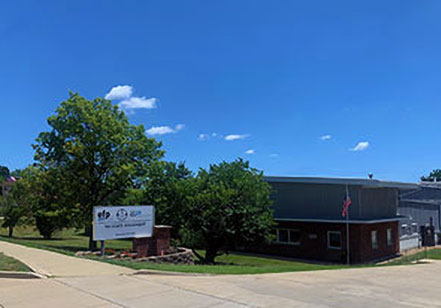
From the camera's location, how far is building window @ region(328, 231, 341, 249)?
25.7m

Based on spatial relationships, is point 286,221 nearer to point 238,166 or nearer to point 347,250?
point 347,250

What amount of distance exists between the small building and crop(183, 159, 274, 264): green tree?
399 centimetres

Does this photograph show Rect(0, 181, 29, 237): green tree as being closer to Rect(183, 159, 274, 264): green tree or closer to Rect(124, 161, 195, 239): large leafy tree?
Rect(124, 161, 195, 239): large leafy tree

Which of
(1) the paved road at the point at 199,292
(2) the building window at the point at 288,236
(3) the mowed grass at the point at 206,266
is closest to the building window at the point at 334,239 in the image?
(2) the building window at the point at 288,236

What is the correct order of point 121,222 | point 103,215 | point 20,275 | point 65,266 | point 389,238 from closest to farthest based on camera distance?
point 20,275 < point 65,266 < point 103,215 < point 121,222 < point 389,238

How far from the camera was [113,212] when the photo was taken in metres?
15.7

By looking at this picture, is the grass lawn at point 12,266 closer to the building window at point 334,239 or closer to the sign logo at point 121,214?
the sign logo at point 121,214

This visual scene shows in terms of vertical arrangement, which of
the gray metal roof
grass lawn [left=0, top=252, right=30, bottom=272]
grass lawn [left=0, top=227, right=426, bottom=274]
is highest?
the gray metal roof

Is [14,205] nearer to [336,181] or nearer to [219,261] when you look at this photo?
[219,261]

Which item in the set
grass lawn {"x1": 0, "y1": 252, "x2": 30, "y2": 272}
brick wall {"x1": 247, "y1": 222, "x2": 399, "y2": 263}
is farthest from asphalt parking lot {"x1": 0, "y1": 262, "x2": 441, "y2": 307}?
brick wall {"x1": 247, "y1": 222, "x2": 399, "y2": 263}

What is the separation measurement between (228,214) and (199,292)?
12926mm

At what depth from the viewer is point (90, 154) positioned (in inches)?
969

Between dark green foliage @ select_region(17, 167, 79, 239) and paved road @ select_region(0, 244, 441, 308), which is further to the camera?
dark green foliage @ select_region(17, 167, 79, 239)

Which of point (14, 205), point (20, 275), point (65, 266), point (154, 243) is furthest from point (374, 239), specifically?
point (14, 205)
